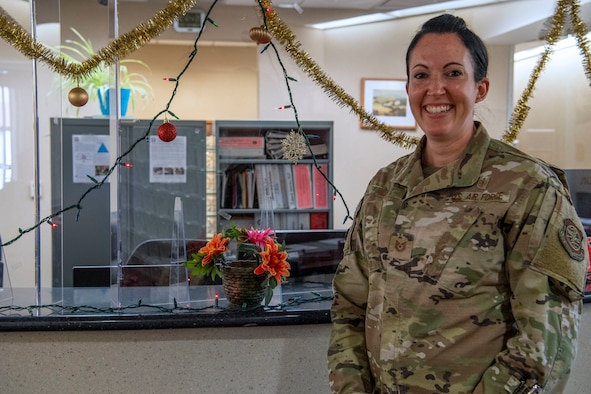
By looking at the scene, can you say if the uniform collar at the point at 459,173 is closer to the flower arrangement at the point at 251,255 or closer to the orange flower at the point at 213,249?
the flower arrangement at the point at 251,255

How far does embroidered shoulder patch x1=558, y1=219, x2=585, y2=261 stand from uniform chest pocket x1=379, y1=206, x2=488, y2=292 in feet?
0.41

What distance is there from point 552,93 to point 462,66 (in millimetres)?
2925

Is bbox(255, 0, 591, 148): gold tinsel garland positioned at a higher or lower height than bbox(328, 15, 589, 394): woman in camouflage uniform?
higher

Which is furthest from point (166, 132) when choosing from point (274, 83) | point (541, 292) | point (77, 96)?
point (274, 83)

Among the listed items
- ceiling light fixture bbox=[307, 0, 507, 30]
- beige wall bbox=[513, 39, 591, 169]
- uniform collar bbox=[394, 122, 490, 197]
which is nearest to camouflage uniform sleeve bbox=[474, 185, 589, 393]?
uniform collar bbox=[394, 122, 490, 197]

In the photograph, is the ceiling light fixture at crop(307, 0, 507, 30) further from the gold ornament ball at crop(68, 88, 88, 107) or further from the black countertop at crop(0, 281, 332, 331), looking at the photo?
the black countertop at crop(0, 281, 332, 331)

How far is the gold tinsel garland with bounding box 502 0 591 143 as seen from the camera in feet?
7.75

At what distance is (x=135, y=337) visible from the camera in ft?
5.33

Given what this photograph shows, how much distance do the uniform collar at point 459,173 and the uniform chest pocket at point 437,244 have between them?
55 millimetres

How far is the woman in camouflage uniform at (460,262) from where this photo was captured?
104 centimetres

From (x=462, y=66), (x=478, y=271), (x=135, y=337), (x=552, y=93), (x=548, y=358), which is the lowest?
(x=135, y=337)

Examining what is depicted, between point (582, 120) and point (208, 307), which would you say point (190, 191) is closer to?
point (208, 307)

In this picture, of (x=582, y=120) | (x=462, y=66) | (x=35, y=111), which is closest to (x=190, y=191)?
(x=35, y=111)

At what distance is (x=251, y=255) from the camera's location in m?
1.72
